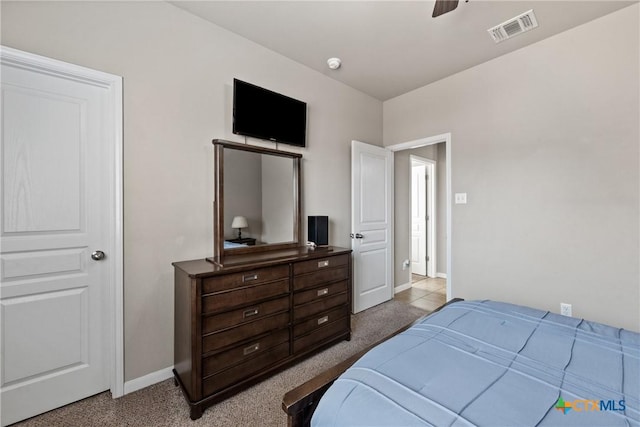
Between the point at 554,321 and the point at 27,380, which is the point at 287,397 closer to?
the point at 554,321

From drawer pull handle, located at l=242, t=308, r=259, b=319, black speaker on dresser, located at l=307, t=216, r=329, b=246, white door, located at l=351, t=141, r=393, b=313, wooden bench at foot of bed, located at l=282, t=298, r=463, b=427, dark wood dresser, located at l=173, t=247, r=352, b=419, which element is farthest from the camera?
white door, located at l=351, t=141, r=393, b=313

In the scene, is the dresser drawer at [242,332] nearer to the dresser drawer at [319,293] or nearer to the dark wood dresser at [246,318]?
the dark wood dresser at [246,318]

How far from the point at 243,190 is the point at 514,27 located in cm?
273

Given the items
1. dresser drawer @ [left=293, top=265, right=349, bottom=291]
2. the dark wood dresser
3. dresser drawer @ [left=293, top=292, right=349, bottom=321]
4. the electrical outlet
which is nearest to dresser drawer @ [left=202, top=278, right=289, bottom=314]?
the dark wood dresser

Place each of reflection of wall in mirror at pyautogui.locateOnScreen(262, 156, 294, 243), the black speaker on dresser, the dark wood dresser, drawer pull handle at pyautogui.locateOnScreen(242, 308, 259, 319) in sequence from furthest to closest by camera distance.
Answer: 1. the black speaker on dresser
2. reflection of wall in mirror at pyautogui.locateOnScreen(262, 156, 294, 243)
3. drawer pull handle at pyautogui.locateOnScreen(242, 308, 259, 319)
4. the dark wood dresser

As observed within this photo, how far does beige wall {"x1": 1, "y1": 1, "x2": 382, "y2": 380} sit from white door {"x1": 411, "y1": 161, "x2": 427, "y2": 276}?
12.1ft

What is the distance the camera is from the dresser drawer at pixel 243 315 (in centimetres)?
169

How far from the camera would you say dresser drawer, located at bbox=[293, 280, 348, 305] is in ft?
7.16

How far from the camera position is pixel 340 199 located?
10.8 ft

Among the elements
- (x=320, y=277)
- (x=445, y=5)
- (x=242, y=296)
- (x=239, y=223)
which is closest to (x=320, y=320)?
(x=320, y=277)

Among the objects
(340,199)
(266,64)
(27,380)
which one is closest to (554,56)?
(340,199)

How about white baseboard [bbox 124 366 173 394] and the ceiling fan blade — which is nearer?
the ceiling fan blade

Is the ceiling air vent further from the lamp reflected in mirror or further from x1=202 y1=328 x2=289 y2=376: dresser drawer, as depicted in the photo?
x1=202 y1=328 x2=289 y2=376: dresser drawer

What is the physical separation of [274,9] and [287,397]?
99.9 inches
